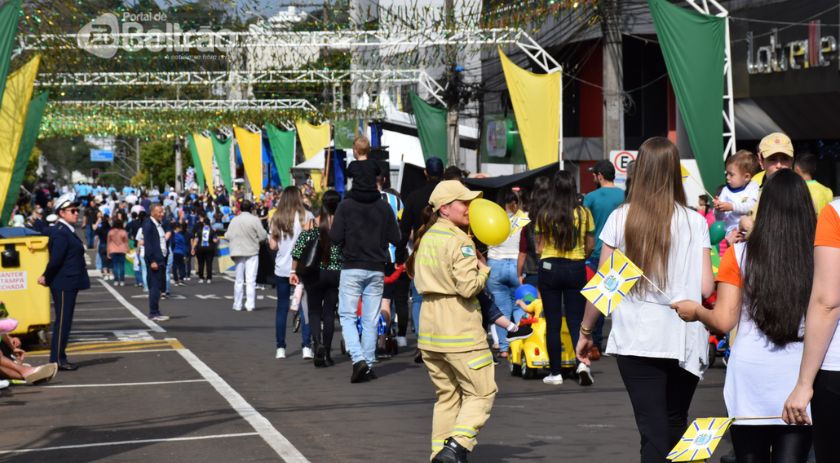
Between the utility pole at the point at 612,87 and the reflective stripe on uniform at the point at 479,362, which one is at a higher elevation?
the utility pole at the point at 612,87

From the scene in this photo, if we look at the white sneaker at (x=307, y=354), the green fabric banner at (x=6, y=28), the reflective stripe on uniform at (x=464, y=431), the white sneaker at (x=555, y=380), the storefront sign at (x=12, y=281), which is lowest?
the white sneaker at (x=307, y=354)

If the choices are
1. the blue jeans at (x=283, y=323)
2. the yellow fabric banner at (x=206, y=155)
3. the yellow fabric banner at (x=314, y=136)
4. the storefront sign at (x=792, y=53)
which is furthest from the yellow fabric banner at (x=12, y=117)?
the yellow fabric banner at (x=206, y=155)

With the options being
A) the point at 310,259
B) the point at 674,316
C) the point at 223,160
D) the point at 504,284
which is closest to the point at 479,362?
the point at 674,316

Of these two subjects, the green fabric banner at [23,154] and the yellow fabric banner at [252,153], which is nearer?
the green fabric banner at [23,154]

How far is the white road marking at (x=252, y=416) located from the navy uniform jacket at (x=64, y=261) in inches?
58.2

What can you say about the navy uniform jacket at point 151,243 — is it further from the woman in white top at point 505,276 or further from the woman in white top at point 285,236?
the woman in white top at point 505,276

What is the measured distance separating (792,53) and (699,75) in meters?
6.87

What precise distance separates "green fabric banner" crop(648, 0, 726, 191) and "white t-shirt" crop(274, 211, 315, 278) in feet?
21.8

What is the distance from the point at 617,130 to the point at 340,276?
14199 millimetres

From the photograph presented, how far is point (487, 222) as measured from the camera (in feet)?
26.1

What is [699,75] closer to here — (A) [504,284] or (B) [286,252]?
(A) [504,284]

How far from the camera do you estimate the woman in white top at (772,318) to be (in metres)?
5.21

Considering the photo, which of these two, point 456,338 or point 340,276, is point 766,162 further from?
point 340,276

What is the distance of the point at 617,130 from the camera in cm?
2600
